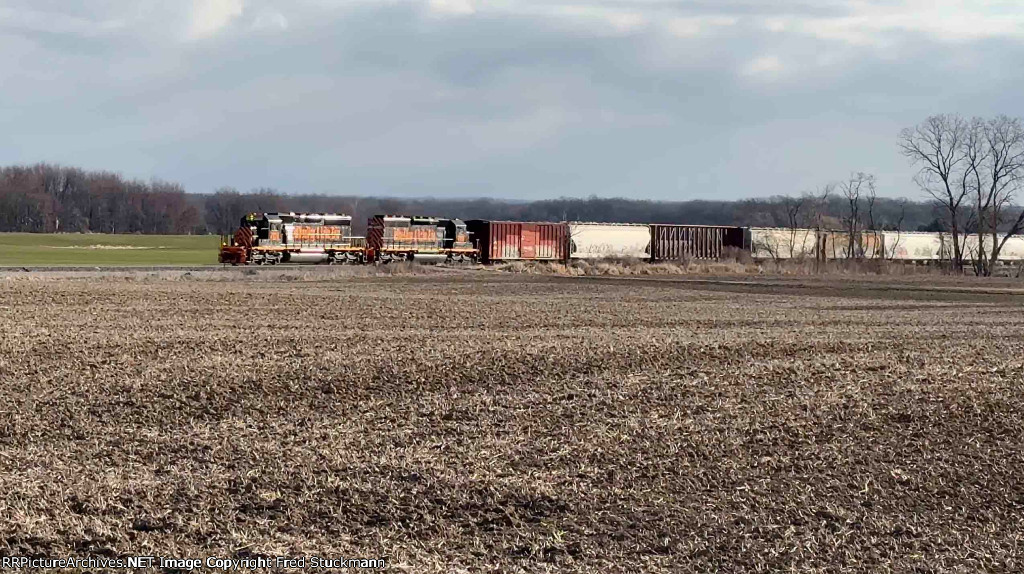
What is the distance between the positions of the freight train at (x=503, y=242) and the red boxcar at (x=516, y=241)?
5cm

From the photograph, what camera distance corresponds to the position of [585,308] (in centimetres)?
2716

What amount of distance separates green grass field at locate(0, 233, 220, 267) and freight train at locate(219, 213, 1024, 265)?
300 inches

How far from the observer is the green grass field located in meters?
66.2

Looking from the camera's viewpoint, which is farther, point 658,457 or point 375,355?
point 375,355

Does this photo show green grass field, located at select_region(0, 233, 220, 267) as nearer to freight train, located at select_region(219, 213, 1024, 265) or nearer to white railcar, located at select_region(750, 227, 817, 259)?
freight train, located at select_region(219, 213, 1024, 265)

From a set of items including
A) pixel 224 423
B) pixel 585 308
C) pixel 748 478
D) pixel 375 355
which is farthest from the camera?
pixel 585 308

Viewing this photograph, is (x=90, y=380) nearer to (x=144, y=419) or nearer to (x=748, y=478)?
(x=144, y=419)

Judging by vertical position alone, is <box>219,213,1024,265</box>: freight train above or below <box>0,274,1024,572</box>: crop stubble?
above

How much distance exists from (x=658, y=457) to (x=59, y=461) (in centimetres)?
502

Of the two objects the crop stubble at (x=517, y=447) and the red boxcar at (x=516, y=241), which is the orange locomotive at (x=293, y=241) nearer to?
the red boxcar at (x=516, y=241)

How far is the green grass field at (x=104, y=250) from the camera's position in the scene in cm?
6619

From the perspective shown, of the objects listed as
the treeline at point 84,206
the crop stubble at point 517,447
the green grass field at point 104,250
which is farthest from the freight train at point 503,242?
the treeline at point 84,206

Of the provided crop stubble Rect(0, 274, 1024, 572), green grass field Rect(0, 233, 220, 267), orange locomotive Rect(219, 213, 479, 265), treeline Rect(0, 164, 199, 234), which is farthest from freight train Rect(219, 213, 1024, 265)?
treeline Rect(0, 164, 199, 234)

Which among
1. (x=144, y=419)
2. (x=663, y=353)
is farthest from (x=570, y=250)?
(x=144, y=419)
